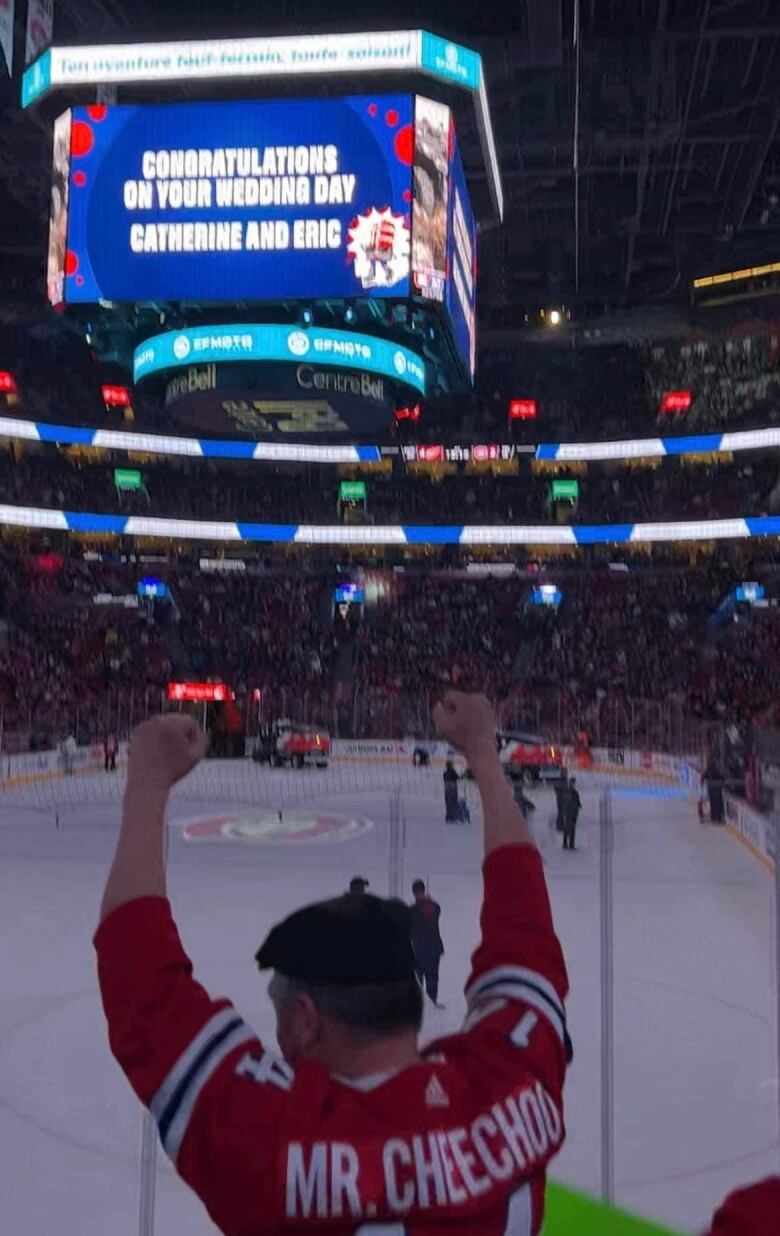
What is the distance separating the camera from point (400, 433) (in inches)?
1705

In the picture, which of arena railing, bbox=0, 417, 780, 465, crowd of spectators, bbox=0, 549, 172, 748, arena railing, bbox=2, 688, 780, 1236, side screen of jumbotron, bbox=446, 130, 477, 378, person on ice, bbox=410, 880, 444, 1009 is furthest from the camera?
arena railing, bbox=0, 417, 780, 465

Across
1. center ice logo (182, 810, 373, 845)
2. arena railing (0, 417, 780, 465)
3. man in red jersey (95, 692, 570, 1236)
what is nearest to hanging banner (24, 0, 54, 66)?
center ice logo (182, 810, 373, 845)

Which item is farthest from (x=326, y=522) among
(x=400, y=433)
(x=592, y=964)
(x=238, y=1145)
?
(x=238, y=1145)

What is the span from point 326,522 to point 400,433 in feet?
15.5

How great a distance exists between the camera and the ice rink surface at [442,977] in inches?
200

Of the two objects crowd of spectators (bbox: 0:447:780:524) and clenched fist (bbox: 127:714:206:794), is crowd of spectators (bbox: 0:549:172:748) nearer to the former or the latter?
crowd of spectators (bbox: 0:447:780:524)

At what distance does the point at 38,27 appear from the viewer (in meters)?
13.4

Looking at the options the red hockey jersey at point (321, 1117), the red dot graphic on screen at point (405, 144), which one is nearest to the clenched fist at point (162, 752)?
the red hockey jersey at point (321, 1117)

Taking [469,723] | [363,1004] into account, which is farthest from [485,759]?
[363,1004]

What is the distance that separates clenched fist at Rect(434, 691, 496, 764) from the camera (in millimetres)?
1695

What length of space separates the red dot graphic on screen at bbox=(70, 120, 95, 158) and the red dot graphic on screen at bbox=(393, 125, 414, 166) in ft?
12.9

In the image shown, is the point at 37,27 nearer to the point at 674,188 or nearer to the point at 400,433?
the point at 674,188

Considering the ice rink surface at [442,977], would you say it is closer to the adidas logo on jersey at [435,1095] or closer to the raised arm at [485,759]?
the raised arm at [485,759]

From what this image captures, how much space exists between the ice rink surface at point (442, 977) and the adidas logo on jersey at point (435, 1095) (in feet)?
13.1
